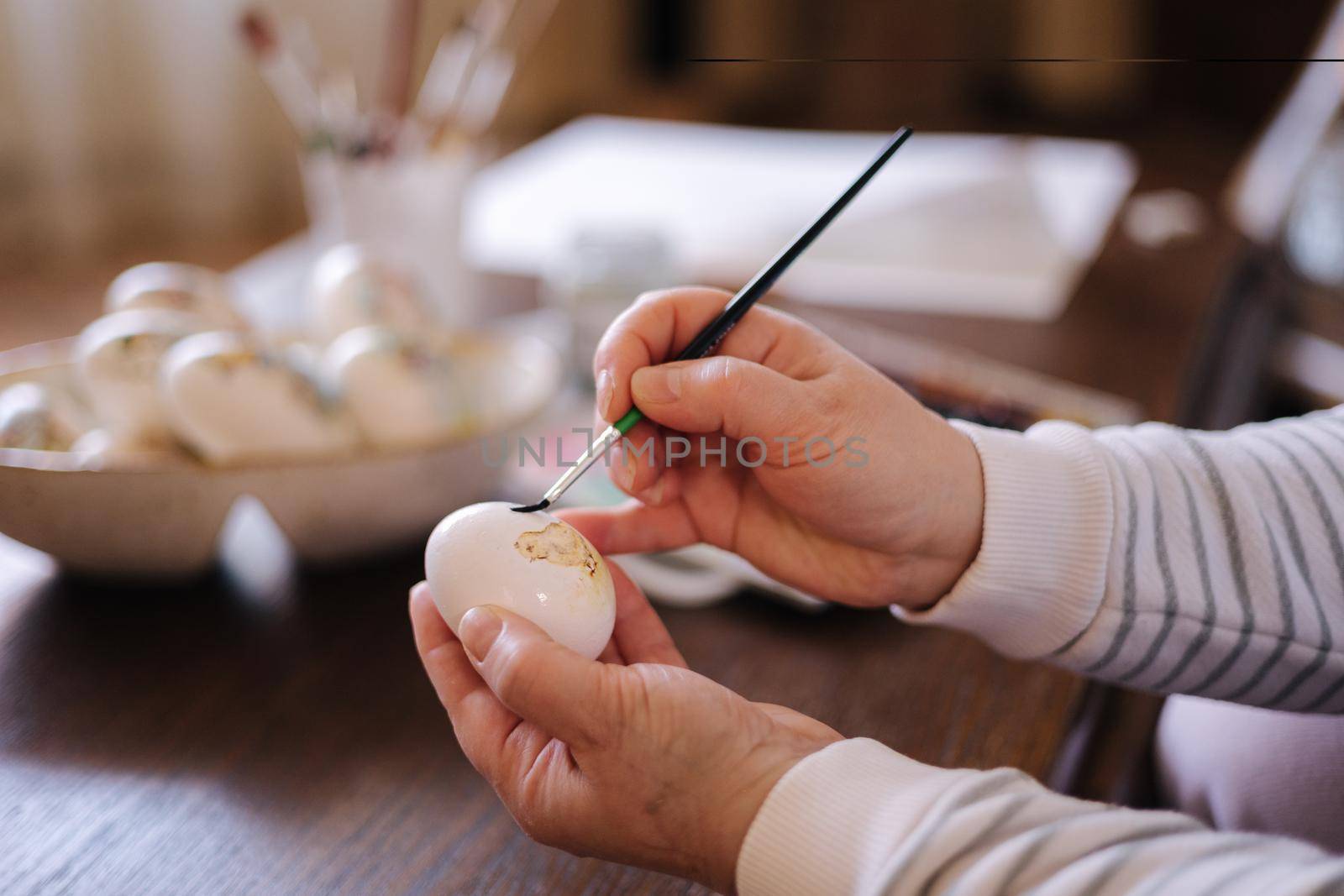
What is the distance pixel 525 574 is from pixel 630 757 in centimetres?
10

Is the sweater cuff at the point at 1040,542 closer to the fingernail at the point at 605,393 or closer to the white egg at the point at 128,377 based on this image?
the fingernail at the point at 605,393

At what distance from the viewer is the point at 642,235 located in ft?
3.12

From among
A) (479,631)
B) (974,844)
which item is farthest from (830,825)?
(479,631)

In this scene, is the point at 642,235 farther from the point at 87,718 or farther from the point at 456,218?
the point at 87,718

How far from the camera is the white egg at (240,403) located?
0.61m

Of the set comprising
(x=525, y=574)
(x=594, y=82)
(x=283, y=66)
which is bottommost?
(x=594, y=82)

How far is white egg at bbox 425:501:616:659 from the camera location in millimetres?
473

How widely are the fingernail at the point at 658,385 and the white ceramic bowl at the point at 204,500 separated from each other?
0.18 meters

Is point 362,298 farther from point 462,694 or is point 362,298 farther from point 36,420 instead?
point 462,694

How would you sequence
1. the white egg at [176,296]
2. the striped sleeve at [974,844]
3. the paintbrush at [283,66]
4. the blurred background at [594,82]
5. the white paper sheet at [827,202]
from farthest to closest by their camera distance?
1. the blurred background at [594,82]
2. the white paper sheet at [827,202]
3. the paintbrush at [283,66]
4. the white egg at [176,296]
5. the striped sleeve at [974,844]

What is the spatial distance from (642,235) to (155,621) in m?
0.51

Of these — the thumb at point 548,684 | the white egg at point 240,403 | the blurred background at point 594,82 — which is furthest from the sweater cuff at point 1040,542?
the blurred background at point 594,82

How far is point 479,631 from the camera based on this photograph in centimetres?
43

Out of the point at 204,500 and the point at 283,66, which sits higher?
the point at 283,66
